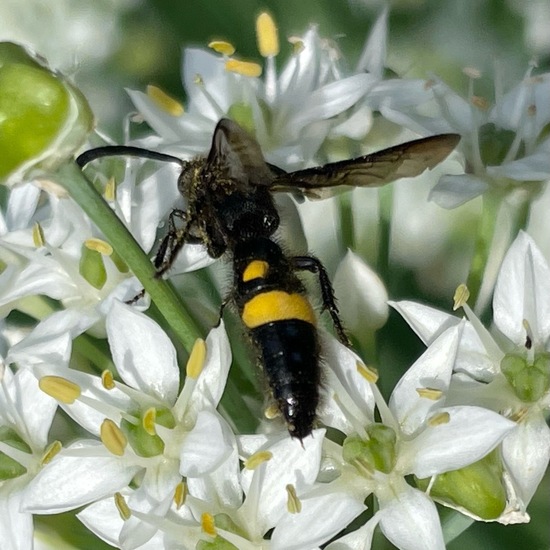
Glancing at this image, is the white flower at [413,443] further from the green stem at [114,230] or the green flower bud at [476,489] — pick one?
the green stem at [114,230]

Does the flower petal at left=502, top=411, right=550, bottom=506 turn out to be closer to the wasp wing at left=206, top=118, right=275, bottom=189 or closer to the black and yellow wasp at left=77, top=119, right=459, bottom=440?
the black and yellow wasp at left=77, top=119, right=459, bottom=440

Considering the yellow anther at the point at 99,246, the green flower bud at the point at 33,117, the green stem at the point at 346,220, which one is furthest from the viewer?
the green stem at the point at 346,220

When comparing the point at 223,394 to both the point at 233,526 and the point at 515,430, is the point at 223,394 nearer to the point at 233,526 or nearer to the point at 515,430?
the point at 233,526

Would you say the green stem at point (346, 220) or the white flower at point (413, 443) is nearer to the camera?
the white flower at point (413, 443)

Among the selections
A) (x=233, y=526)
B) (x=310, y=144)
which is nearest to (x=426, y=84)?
(x=310, y=144)

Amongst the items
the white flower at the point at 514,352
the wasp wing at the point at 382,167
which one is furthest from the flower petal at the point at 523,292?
the wasp wing at the point at 382,167

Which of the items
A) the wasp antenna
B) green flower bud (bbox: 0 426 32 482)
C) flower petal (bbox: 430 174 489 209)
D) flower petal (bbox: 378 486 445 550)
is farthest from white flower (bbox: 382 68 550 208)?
green flower bud (bbox: 0 426 32 482)

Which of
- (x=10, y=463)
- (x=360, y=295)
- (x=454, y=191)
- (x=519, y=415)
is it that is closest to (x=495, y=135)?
(x=454, y=191)

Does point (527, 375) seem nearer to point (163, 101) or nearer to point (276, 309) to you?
point (276, 309)
